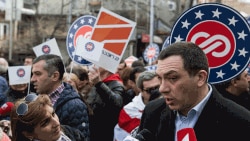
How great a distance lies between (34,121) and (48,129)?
123 mm

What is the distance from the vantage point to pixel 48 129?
3467mm

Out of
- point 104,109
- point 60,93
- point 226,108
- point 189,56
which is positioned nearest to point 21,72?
point 104,109

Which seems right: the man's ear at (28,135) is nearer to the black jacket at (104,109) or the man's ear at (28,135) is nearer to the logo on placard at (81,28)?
the black jacket at (104,109)

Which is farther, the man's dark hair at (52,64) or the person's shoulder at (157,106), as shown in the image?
the man's dark hair at (52,64)

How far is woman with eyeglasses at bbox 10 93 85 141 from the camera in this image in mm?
3381

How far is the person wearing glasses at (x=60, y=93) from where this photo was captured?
4389mm

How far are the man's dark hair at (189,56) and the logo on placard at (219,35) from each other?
39.0 inches

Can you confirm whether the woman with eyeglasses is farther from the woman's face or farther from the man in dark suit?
the man in dark suit

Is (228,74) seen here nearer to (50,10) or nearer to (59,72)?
(59,72)

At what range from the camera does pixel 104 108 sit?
5984 mm

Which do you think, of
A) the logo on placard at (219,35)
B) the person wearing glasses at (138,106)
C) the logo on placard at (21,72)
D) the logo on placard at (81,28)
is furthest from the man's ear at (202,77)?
the logo on placard at (81,28)

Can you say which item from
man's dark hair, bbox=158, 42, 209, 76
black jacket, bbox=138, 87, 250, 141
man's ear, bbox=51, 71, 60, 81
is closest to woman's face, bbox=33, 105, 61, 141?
black jacket, bbox=138, 87, 250, 141

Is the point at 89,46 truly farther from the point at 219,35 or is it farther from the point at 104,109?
the point at 219,35

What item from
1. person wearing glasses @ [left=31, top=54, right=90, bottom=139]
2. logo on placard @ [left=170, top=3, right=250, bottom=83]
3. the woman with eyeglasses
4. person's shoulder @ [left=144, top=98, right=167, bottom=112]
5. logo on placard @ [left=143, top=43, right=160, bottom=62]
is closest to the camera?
person's shoulder @ [left=144, top=98, right=167, bottom=112]
